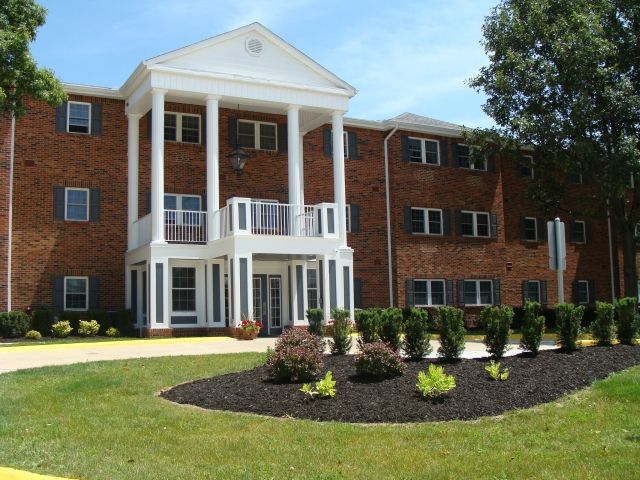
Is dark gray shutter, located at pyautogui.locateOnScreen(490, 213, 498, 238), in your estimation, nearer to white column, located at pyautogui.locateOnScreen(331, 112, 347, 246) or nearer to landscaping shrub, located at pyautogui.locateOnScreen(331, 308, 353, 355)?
white column, located at pyautogui.locateOnScreen(331, 112, 347, 246)

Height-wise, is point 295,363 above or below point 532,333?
below

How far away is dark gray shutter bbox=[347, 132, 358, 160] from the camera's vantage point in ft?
94.6

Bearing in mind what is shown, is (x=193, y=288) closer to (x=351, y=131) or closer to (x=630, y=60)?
(x=351, y=131)

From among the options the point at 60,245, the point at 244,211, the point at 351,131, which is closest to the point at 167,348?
the point at 244,211

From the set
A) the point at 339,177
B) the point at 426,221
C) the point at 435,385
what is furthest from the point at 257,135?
the point at 435,385

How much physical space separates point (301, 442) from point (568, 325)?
22.7 ft

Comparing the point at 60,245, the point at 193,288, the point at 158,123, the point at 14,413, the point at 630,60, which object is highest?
the point at 630,60

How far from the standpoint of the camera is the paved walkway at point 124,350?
48.5ft

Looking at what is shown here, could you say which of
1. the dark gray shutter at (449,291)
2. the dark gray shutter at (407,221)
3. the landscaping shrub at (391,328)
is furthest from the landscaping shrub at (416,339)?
the dark gray shutter at (449,291)

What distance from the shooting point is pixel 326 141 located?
28.2 m

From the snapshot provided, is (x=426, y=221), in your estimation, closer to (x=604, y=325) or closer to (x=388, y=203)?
(x=388, y=203)

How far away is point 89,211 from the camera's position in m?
24.0

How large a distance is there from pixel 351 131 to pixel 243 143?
474 cm

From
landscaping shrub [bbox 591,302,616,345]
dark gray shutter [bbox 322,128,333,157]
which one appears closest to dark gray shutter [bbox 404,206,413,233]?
dark gray shutter [bbox 322,128,333,157]
